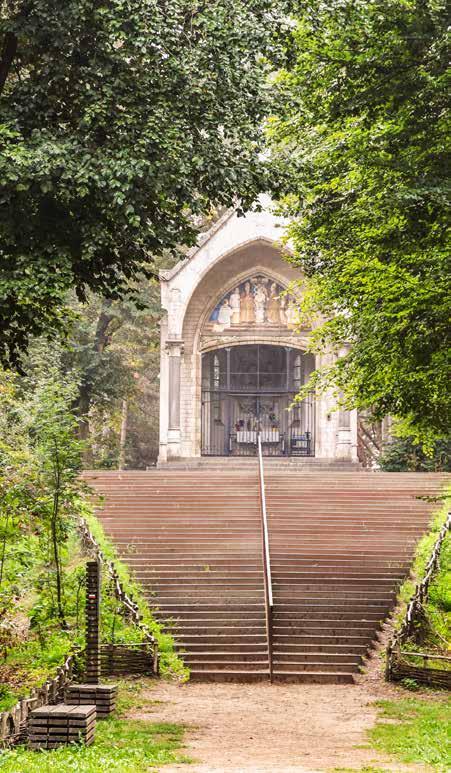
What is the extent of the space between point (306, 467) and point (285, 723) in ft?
59.1

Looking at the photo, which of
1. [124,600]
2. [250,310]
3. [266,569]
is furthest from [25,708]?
[250,310]

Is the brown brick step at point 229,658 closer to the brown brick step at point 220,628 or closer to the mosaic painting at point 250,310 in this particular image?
the brown brick step at point 220,628

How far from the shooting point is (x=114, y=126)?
11539 millimetres

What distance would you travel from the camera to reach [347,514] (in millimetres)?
23297

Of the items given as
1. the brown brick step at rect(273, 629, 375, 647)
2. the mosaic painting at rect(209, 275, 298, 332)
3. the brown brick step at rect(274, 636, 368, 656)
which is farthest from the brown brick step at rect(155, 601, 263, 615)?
the mosaic painting at rect(209, 275, 298, 332)

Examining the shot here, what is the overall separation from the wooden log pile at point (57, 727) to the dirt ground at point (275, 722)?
93cm

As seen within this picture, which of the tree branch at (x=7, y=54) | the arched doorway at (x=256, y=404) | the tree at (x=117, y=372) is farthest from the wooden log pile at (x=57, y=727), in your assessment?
the arched doorway at (x=256, y=404)

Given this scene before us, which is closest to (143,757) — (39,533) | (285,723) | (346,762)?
(346,762)

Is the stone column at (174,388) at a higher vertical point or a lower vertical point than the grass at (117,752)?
higher

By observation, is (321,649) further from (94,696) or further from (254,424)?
(254,424)

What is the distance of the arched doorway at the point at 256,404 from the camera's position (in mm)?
34344

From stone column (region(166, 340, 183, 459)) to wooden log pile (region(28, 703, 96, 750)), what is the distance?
22.2 metres

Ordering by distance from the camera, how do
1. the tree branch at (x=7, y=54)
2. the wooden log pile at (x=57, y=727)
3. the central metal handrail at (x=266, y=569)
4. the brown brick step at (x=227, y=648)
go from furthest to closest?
the brown brick step at (x=227, y=648) < the central metal handrail at (x=266, y=569) < the tree branch at (x=7, y=54) < the wooden log pile at (x=57, y=727)

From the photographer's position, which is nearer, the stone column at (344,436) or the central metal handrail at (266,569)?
the central metal handrail at (266,569)
